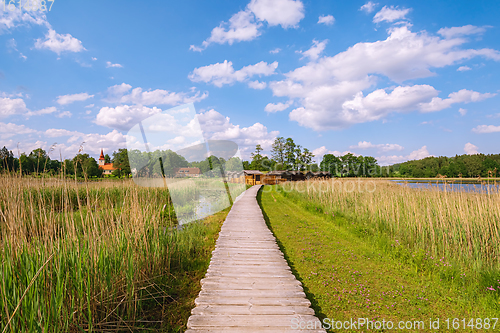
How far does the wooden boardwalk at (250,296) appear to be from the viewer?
260 cm

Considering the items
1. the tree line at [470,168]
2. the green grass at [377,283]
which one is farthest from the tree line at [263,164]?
the green grass at [377,283]

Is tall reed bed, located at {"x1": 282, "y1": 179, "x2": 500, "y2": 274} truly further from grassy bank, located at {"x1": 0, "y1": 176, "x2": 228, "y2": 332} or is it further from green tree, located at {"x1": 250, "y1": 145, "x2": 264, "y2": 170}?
green tree, located at {"x1": 250, "y1": 145, "x2": 264, "y2": 170}

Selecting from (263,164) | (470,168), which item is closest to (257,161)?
(263,164)

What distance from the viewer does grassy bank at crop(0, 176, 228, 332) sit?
2184mm

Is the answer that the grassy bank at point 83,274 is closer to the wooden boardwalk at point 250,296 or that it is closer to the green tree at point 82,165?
the green tree at point 82,165

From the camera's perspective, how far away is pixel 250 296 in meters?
3.17

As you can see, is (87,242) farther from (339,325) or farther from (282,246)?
(282,246)

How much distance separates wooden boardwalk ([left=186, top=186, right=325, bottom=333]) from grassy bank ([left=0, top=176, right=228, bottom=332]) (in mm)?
582

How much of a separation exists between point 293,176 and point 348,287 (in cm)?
4103

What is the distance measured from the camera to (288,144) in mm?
59156

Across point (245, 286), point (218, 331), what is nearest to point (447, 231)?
point (245, 286)

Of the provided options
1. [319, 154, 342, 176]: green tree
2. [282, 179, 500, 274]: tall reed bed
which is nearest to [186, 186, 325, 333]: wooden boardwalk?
[282, 179, 500, 274]: tall reed bed

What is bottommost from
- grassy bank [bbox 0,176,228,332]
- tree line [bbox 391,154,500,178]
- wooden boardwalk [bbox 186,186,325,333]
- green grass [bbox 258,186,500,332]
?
green grass [bbox 258,186,500,332]

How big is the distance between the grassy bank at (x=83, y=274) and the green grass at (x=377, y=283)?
8.02ft
